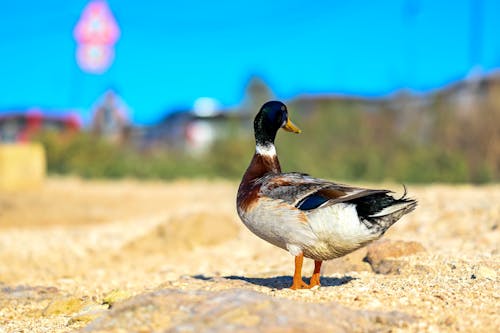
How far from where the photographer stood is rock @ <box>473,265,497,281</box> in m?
5.07

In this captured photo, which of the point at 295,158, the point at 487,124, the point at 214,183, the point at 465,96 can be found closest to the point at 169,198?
the point at 214,183

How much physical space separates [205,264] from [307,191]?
3400 millimetres

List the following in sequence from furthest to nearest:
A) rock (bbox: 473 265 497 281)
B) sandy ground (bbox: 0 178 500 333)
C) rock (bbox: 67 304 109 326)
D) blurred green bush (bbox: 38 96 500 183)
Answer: blurred green bush (bbox: 38 96 500 183)
rock (bbox: 473 265 497 281)
rock (bbox: 67 304 109 326)
sandy ground (bbox: 0 178 500 333)

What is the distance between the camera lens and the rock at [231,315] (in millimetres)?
3463

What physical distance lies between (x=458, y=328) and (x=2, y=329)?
9.55ft

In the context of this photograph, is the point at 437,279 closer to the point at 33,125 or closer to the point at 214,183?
the point at 214,183

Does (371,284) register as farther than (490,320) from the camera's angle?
Yes

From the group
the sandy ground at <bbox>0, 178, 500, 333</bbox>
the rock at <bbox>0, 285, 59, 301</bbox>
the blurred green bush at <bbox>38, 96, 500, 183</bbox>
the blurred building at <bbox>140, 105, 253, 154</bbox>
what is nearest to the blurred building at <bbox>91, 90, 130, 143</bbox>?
the blurred building at <bbox>140, 105, 253, 154</bbox>

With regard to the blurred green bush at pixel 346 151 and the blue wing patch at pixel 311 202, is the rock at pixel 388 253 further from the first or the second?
the blurred green bush at pixel 346 151

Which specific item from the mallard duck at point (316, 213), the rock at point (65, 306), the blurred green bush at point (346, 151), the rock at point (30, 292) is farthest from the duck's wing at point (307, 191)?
the blurred green bush at point (346, 151)

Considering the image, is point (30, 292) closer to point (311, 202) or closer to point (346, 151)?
point (311, 202)

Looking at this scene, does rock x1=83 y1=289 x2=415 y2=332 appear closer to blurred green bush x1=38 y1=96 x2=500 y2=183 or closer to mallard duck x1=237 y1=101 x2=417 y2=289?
mallard duck x1=237 y1=101 x2=417 y2=289

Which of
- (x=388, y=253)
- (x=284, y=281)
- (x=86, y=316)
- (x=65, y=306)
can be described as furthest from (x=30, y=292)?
(x=388, y=253)

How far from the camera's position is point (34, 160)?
18406mm
